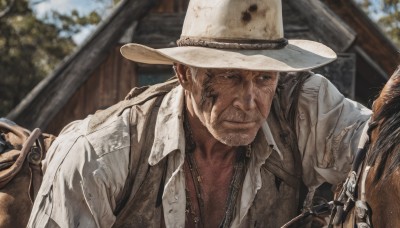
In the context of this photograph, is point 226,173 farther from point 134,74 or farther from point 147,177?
point 134,74

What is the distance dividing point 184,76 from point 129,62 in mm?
4898

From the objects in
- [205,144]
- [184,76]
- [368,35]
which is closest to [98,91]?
[368,35]

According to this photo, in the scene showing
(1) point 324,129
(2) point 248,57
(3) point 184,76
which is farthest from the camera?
(1) point 324,129

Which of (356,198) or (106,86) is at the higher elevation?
(356,198)

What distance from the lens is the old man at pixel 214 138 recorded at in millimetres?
3518

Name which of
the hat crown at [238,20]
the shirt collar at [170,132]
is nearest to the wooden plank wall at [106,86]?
the shirt collar at [170,132]

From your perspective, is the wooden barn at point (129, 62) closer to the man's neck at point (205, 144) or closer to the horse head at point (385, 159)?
the man's neck at point (205, 144)

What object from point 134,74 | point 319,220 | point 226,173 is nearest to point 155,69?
Result: point 134,74

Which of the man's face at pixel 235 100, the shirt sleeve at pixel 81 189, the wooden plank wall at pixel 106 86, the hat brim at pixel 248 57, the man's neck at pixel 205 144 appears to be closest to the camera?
the hat brim at pixel 248 57

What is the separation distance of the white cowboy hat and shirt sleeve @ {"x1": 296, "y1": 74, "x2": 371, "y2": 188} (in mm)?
319

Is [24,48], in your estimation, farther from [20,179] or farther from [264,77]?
[264,77]

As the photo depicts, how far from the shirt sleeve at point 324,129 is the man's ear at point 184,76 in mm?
498

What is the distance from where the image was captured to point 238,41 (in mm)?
3514

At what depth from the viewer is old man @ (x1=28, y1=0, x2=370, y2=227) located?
3.52m
